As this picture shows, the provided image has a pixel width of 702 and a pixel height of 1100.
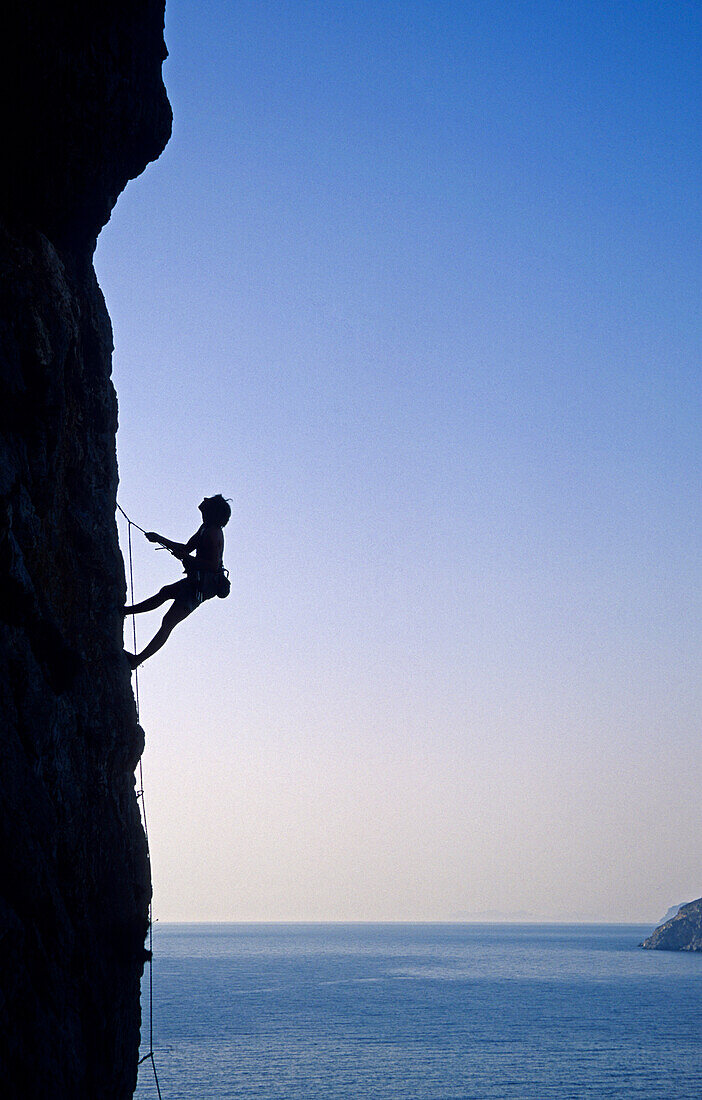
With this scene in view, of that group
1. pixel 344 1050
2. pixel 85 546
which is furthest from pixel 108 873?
pixel 344 1050

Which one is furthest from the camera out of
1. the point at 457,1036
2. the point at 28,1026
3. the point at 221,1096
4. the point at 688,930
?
the point at 688,930

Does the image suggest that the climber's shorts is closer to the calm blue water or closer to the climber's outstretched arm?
the climber's outstretched arm

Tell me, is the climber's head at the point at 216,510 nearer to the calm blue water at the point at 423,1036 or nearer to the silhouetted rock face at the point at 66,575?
the silhouetted rock face at the point at 66,575

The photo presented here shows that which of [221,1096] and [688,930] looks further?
[688,930]

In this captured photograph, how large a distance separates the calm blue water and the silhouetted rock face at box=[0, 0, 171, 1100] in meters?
45.0

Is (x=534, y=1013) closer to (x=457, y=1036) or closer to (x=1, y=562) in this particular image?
(x=457, y=1036)

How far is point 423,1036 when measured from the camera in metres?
69.0

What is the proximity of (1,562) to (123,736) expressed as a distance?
3268 mm

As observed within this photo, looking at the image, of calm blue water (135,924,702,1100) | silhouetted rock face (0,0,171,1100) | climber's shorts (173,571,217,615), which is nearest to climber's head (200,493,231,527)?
climber's shorts (173,571,217,615)

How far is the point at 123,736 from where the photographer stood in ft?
34.2

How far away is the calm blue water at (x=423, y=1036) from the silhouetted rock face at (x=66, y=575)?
45.0 meters

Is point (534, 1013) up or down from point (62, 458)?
down

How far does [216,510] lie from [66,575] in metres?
2.69

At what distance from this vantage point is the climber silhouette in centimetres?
1165
